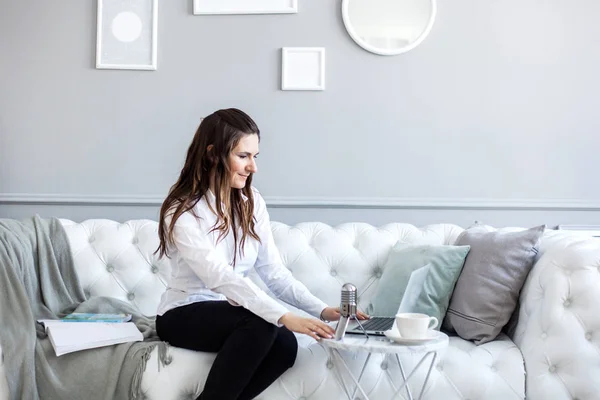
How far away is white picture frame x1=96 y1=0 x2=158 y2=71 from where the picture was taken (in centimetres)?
311

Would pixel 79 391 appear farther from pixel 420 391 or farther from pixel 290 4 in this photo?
pixel 290 4

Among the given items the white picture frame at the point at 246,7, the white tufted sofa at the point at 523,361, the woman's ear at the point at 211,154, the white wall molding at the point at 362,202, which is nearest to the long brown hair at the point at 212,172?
the woman's ear at the point at 211,154

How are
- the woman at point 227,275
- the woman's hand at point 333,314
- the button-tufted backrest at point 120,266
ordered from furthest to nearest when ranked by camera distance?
the button-tufted backrest at point 120,266, the woman's hand at point 333,314, the woman at point 227,275

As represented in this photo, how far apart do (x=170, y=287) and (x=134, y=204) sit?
1022mm

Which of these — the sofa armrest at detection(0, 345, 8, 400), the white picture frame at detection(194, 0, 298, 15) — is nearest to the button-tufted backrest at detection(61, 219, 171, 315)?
the sofa armrest at detection(0, 345, 8, 400)

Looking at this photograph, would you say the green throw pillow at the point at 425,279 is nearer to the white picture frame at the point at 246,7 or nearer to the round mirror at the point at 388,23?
the round mirror at the point at 388,23

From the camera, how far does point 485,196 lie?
3064mm

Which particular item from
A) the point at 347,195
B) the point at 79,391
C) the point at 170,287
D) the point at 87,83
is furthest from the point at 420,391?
the point at 87,83

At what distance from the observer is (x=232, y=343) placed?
75.2 inches

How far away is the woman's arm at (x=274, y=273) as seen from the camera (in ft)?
7.20

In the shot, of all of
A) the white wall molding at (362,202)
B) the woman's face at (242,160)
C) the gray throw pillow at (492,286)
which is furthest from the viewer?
the white wall molding at (362,202)

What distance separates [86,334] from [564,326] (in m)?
1.44

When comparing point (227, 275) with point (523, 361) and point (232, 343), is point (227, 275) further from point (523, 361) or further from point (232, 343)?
point (523, 361)

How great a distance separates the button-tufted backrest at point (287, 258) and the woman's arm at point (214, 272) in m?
0.65
